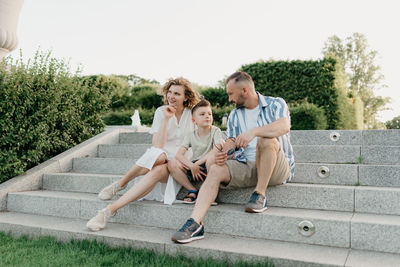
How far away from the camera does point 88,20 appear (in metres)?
9.29

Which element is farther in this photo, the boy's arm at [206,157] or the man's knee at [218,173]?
the boy's arm at [206,157]

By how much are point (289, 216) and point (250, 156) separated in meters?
0.70

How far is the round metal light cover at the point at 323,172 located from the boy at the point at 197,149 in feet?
3.36

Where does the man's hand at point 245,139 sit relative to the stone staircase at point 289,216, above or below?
above

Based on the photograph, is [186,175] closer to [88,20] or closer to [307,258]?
[307,258]

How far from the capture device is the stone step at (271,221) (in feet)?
7.79

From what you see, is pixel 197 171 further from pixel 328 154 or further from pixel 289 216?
pixel 328 154

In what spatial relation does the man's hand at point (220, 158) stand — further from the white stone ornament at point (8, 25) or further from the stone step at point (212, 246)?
the white stone ornament at point (8, 25)

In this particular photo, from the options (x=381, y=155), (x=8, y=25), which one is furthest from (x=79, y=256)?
(x=8, y=25)

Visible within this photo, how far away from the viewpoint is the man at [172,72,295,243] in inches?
105

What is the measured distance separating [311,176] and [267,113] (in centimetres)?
85

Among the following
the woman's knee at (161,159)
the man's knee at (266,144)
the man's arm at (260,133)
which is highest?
the man's arm at (260,133)

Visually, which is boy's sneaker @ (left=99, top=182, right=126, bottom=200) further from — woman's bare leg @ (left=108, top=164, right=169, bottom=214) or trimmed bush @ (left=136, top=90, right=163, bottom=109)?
trimmed bush @ (left=136, top=90, right=163, bottom=109)

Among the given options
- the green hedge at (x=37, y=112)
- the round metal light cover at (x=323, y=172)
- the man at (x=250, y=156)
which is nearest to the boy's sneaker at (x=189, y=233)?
the man at (x=250, y=156)
